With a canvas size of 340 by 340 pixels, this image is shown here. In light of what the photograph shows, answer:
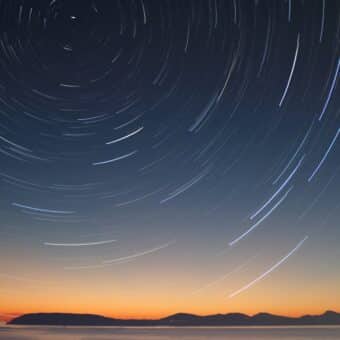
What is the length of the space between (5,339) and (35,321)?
158579 millimetres

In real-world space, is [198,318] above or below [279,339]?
above

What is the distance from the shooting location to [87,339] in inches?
2143

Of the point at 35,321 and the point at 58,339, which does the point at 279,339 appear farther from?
the point at 35,321

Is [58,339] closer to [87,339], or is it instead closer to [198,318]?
[87,339]

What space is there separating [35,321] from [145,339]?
15260 cm

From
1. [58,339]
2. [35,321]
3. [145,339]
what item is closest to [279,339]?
[145,339]

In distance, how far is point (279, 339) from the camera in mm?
59969

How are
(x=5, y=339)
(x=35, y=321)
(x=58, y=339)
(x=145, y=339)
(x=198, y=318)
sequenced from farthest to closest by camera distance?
(x=35, y=321)
(x=198, y=318)
(x=145, y=339)
(x=58, y=339)
(x=5, y=339)

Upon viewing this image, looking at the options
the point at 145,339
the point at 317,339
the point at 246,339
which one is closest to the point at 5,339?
the point at 145,339

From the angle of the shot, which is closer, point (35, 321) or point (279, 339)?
point (279, 339)

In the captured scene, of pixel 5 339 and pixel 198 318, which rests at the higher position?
pixel 198 318

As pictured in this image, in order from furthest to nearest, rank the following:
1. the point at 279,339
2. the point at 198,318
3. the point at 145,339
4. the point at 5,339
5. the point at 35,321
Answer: the point at 35,321 → the point at 198,318 → the point at 145,339 → the point at 279,339 → the point at 5,339

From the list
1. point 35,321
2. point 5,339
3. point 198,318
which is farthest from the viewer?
point 35,321

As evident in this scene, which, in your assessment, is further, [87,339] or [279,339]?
[279,339]
